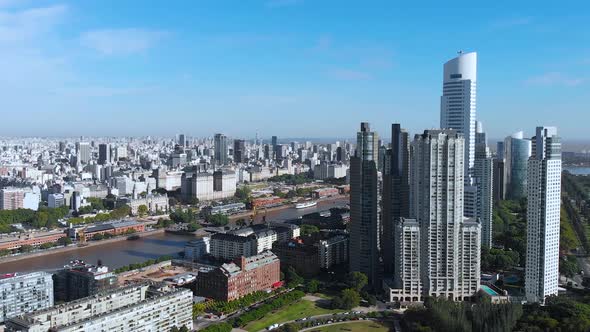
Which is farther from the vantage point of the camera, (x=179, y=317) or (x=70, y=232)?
(x=70, y=232)

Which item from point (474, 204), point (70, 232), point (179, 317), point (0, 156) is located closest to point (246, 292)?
point (179, 317)

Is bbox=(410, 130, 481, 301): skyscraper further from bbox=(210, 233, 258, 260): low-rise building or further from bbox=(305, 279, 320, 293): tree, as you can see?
bbox=(210, 233, 258, 260): low-rise building

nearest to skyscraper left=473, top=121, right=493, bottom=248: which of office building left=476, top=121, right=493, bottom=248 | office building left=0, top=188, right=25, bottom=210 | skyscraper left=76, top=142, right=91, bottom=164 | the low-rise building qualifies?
office building left=476, top=121, right=493, bottom=248

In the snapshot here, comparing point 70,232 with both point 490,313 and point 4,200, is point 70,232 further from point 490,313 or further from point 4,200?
point 490,313

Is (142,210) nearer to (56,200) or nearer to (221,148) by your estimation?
(56,200)

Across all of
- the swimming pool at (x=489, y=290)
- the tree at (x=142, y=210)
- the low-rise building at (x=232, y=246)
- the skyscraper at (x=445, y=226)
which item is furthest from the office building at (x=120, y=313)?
the tree at (x=142, y=210)

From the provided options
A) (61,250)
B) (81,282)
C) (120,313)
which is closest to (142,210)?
(61,250)
